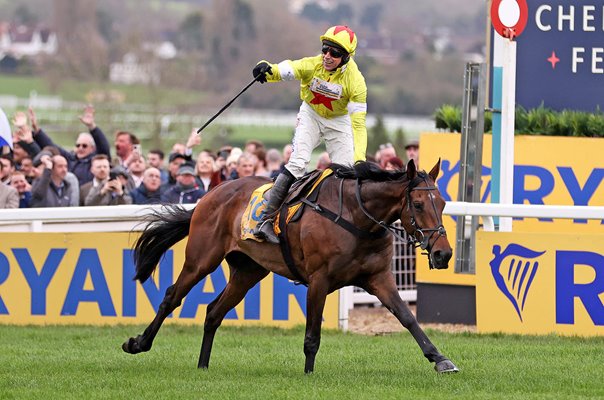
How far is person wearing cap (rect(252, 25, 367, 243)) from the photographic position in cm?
859

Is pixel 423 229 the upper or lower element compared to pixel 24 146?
lower

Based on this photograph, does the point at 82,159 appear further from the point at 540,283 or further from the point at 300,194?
the point at 300,194

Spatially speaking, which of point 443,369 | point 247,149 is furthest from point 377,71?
point 443,369

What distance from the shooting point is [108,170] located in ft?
43.3

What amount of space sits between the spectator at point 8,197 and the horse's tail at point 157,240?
297cm

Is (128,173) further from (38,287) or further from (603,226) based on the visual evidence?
(603,226)

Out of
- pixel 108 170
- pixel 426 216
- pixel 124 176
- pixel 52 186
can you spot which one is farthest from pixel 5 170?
pixel 426 216

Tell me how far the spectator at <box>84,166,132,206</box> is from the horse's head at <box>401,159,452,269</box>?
4.90 meters

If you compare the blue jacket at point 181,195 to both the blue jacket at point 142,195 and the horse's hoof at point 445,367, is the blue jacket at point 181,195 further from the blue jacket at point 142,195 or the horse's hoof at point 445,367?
the horse's hoof at point 445,367

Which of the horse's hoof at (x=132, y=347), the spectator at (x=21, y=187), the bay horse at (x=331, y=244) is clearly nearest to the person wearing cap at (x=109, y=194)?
the spectator at (x=21, y=187)

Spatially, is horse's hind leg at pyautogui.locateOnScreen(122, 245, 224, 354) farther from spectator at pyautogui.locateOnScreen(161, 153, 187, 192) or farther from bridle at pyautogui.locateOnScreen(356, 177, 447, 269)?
spectator at pyautogui.locateOnScreen(161, 153, 187, 192)

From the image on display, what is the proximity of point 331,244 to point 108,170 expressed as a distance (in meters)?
5.22

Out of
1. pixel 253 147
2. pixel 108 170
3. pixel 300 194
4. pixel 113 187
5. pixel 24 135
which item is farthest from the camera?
pixel 253 147

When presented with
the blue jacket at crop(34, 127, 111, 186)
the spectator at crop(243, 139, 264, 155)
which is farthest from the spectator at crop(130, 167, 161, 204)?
the spectator at crop(243, 139, 264, 155)
